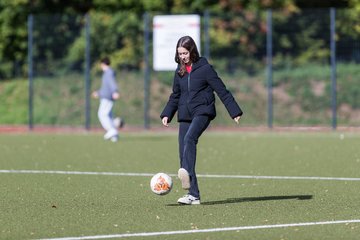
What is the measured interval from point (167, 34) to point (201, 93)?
2050 centimetres

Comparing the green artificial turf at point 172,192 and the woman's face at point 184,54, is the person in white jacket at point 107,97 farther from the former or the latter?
the woman's face at point 184,54

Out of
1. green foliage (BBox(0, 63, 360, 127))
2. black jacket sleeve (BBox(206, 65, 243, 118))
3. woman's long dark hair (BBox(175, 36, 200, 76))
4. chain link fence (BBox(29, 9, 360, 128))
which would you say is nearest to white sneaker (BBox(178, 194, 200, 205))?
black jacket sleeve (BBox(206, 65, 243, 118))

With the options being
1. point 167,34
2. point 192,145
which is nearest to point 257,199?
point 192,145

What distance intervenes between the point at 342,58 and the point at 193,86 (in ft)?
67.6

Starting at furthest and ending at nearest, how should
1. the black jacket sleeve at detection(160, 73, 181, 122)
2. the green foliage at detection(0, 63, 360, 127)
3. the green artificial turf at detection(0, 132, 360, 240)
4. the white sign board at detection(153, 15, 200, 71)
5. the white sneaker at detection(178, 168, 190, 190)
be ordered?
the green foliage at detection(0, 63, 360, 127), the white sign board at detection(153, 15, 200, 71), the black jacket sleeve at detection(160, 73, 181, 122), the white sneaker at detection(178, 168, 190, 190), the green artificial turf at detection(0, 132, 360, 240)

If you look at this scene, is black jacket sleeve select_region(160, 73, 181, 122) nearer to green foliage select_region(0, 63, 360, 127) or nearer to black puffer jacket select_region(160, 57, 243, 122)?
black puffer jacket select_region(160, 57, 243, 122)

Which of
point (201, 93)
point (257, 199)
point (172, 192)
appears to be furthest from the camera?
point (172, 192)

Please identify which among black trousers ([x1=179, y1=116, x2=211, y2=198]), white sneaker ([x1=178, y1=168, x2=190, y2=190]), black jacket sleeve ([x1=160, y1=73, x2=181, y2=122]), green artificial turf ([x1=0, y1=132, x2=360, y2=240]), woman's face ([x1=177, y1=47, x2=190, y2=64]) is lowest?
green artificial turf ([x1=0, y1=132, x2=360, y2=240])

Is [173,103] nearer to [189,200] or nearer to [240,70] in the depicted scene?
[189,200]

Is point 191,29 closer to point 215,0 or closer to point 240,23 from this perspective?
point 240,23

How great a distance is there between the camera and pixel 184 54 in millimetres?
12234

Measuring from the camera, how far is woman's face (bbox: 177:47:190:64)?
1218cm

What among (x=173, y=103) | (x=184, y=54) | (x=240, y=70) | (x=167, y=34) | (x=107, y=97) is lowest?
(x=107, y=97)

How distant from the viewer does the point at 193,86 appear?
12.4 meters
